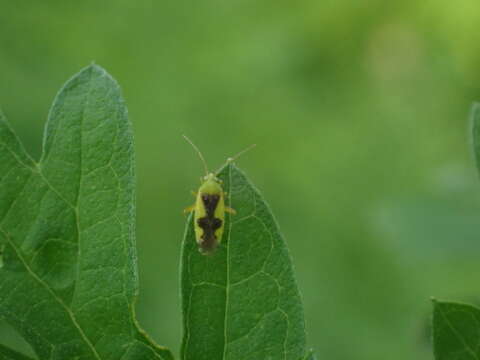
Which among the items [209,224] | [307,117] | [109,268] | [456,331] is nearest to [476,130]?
[456,331]

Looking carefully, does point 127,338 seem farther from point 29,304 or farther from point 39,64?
point 39,64

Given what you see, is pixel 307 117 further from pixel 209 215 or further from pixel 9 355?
pixel 9 355

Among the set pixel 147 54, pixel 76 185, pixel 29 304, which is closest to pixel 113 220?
pixel 76 185

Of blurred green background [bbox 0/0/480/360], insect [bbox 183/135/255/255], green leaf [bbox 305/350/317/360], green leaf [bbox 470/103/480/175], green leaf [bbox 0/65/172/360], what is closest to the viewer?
green leaf [bbox 305/350/317/360]

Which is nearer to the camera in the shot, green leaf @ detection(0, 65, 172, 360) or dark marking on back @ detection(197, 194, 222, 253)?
green leaf @ detection(0, 65, 172, 360)

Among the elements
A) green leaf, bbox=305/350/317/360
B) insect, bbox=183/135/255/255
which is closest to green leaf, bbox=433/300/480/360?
green leaf, bbox=305/350/317/360

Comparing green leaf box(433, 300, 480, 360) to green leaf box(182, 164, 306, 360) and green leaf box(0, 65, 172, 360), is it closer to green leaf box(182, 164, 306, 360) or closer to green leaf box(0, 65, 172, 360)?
green leaf box(182, 164, 306, 360)
